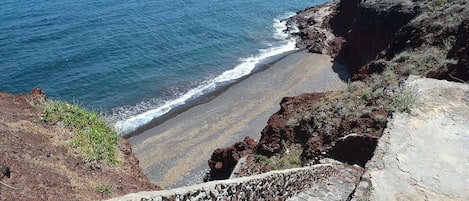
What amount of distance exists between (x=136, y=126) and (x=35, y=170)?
16280mm

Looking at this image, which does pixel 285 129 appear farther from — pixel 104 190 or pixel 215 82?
pixel 215 82

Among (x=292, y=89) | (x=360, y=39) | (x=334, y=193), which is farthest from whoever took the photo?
(x=360, y=39)

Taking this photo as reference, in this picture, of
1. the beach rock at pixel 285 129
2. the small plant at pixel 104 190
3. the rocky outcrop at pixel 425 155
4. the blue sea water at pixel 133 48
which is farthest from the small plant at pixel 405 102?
the blue sea water at pixel 133 48

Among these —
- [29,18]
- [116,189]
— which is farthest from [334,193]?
[29,18]

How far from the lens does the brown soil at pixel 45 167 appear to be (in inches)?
467

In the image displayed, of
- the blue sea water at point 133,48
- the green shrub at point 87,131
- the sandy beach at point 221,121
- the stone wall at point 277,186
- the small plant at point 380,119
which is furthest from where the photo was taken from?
the blue sea water at point 133,48

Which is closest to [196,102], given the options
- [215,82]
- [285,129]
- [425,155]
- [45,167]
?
[215,82]

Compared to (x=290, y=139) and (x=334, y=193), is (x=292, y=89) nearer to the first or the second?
(x=290, y=139)

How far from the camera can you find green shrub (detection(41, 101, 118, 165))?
51.3 ft

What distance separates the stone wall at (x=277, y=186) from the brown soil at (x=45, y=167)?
523 centimetres

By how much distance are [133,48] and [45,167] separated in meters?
28.6

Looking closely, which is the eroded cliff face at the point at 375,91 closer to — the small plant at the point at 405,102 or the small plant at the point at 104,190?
the small plant at the point at 405,102

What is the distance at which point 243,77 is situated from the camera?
36781mm

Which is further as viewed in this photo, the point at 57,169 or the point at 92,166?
the point at 92,166
